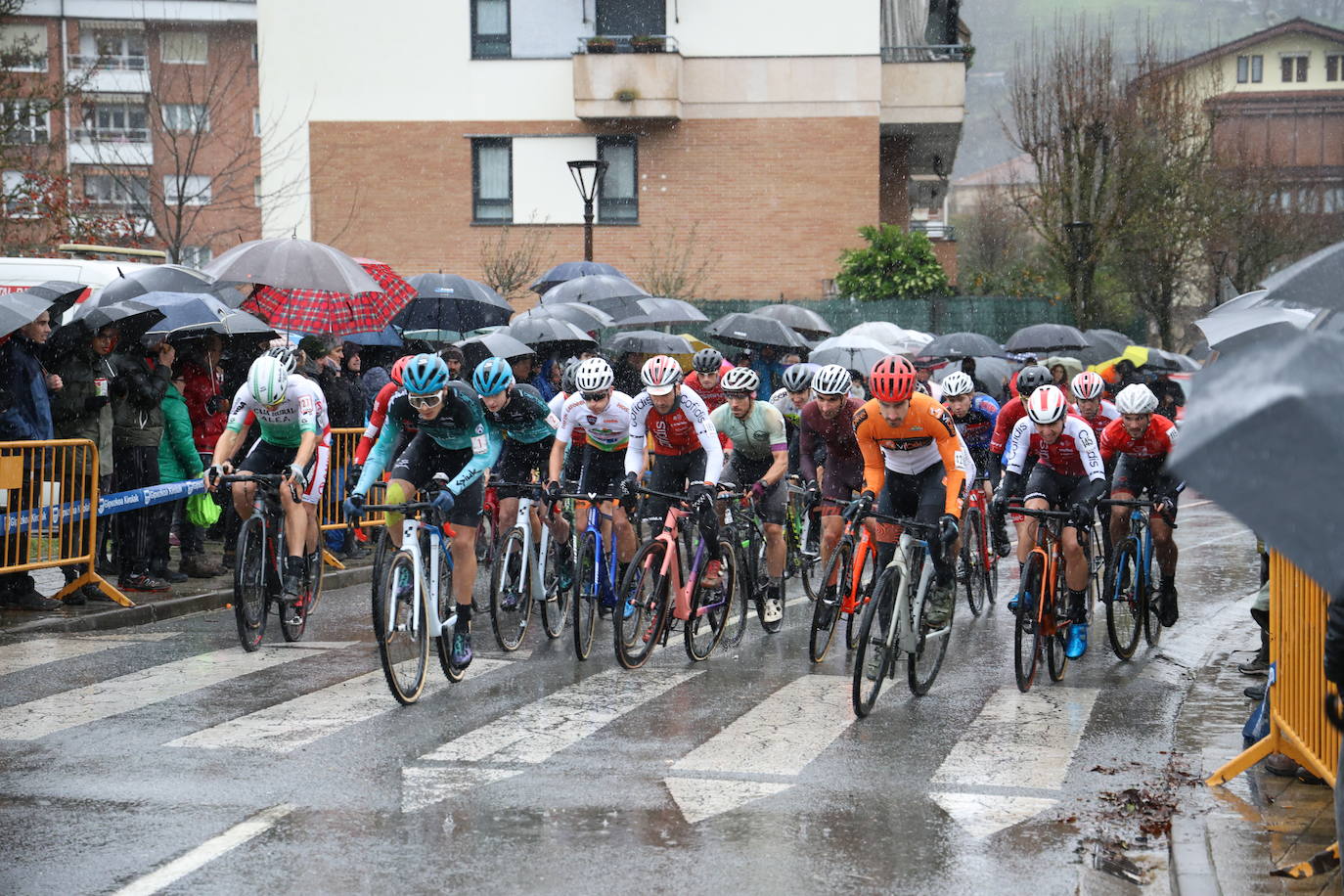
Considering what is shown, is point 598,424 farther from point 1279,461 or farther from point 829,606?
point 1279,461

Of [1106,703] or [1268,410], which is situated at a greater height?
[1268,410]

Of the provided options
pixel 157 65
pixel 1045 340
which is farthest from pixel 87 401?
pixel 157 65

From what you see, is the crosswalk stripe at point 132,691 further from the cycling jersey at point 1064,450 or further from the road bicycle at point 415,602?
the cycling jersey at point 1064,450

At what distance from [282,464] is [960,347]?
14095 mm

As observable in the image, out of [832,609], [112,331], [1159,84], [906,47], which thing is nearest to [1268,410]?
[832,609]

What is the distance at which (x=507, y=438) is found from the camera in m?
12.1

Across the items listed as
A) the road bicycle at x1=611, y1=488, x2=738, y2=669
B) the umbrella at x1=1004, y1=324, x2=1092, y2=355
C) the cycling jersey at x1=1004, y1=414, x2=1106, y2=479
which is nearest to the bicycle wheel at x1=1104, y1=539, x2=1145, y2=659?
the cycling jersey at x1=1004, y1=414, x2=1106, y2=479

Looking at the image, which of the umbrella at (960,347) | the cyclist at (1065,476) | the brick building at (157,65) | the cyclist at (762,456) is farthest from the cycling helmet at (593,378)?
the brick building at (157,65)

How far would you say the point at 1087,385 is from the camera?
12.5 meters

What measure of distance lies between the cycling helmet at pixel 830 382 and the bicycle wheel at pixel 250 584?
4104mm

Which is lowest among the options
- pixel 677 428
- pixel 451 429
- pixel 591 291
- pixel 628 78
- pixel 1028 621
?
pixel 1028 621

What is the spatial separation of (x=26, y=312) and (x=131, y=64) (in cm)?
5978

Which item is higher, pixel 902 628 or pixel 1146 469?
pixel 1146 469

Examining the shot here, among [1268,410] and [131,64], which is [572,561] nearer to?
[1268,410]
